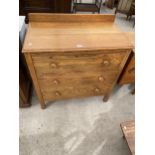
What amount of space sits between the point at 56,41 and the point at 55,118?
880 millimetres

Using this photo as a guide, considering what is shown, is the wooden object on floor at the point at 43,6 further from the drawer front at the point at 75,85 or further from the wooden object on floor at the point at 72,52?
the drawer front at the point at 75,85

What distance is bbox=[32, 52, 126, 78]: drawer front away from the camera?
118 cm

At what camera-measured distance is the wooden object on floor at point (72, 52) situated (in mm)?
1147

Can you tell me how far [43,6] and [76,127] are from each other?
1910 millimetres

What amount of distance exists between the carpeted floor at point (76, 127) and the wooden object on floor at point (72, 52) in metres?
0.27

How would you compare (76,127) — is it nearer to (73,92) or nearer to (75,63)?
(73,92)

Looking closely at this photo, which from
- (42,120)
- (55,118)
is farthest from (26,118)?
(55,118)

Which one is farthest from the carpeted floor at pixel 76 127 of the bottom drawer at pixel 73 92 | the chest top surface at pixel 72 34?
the chest top surface at pixel 72 34

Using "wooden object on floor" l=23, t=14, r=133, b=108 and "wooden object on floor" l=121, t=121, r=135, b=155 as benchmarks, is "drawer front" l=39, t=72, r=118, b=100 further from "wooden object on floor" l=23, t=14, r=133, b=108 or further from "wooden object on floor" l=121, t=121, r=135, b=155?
"wooden object on floor" l=121, t=121, r=135, b=155

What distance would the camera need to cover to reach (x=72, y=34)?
4.15ft

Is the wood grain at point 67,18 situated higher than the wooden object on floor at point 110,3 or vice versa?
the wood grain at point 67,18

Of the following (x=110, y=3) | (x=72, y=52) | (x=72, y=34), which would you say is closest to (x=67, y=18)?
(x=72, y=34)

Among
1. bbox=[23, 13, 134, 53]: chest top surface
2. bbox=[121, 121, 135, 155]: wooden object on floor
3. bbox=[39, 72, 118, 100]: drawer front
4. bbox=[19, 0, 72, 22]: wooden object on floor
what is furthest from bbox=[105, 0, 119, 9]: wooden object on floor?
bbox=[121, 121, 135, 155]: wooden object on floor
